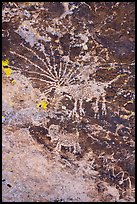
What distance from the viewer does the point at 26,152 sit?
2.21 meters

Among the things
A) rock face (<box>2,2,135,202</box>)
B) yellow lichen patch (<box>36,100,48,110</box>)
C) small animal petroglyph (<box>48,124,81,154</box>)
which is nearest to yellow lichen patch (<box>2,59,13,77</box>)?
rock face (<box>2,2,135,202</box>)

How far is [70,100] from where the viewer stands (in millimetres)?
2156

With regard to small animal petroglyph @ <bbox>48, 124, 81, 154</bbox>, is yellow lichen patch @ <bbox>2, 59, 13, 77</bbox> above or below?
above

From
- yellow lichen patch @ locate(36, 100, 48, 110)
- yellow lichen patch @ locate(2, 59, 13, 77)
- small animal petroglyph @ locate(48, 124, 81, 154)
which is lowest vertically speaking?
small animal petroglyph @ locate(48, 124, 81, 154)

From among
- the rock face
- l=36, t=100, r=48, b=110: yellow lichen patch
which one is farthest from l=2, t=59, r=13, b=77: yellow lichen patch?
l=36, t=100, r=48, b=110: yellow lichen patch

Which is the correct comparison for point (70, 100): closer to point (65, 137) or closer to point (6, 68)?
point (65, 137)

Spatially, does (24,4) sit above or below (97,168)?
above

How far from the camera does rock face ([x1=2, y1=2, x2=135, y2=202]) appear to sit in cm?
209

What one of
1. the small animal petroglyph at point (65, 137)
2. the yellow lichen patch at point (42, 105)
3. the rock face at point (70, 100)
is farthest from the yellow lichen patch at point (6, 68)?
the small animal petroglyph at point (65, 137)

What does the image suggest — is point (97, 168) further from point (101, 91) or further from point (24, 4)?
point (24, 4)

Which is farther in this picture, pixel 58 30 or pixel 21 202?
pixel 21 202

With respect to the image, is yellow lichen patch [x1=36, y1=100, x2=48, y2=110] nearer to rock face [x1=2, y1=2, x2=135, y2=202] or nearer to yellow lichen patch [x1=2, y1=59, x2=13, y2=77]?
rock face [x1=2, y1=2, x2=135, y2=202]

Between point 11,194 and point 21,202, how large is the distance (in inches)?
3.1

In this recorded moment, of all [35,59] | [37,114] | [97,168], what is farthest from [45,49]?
[97,168]
